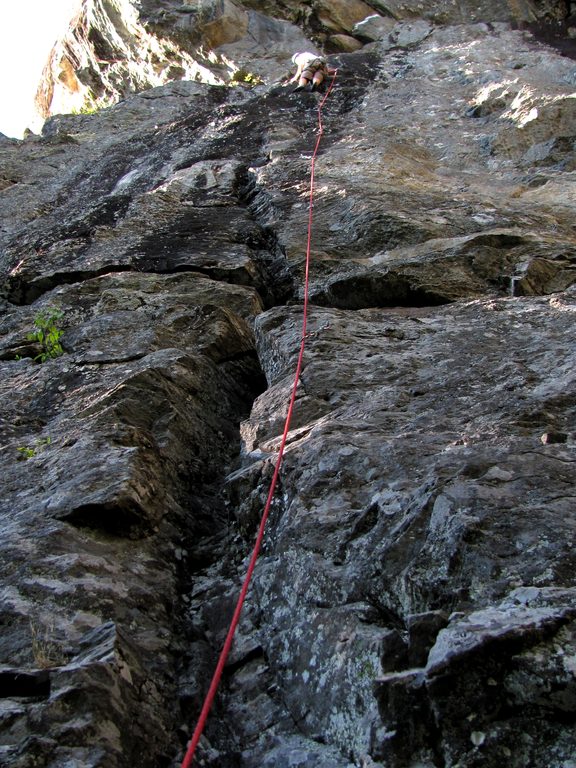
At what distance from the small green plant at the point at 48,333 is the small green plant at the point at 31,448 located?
1.18 metres

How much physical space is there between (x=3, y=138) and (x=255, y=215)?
5.49m

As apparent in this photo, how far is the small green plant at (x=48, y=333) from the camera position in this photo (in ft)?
17.6

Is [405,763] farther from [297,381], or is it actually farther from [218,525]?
[297,381]

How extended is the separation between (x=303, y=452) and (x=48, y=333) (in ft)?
9.78

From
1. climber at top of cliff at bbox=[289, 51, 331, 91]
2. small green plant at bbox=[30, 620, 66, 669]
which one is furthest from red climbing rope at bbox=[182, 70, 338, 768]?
climber at top of cliff at bbox=[289, 51, 331, 91]

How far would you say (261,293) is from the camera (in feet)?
20.1

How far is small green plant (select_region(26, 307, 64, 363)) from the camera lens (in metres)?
5.36

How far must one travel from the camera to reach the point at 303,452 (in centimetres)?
350

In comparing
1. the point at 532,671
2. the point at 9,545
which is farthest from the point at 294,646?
the point at 9,545

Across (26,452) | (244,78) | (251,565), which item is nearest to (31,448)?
(26,452)

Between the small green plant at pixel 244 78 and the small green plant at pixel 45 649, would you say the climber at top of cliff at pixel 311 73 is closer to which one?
the small green plant at pixel 244 78

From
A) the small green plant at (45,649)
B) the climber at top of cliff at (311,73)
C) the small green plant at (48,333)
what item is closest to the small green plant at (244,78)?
the climber at top of cliff at (311,73)

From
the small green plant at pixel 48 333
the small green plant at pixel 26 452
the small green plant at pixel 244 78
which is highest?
the small green plant at pixel 244 78

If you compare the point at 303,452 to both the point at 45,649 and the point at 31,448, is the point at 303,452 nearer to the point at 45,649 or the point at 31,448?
the point at 45,649
